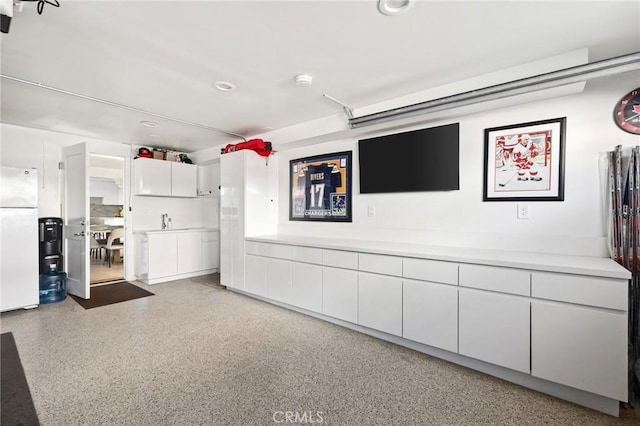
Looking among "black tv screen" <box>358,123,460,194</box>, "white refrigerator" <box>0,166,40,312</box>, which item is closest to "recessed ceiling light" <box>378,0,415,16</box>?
"black tv screen" <box>358,123,460,194</box>

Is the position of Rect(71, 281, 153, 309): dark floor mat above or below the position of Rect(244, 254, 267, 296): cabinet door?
below

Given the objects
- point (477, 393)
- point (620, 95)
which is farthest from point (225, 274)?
point (620, 95)

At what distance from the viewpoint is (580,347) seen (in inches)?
76.7

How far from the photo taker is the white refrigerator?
3.54 metres

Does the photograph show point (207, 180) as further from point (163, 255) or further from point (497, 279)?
point (497, 279)

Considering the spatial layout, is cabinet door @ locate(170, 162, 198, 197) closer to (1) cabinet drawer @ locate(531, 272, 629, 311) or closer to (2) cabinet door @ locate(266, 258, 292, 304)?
(2) cabinet door @ locate(266, 258, 292, 304)

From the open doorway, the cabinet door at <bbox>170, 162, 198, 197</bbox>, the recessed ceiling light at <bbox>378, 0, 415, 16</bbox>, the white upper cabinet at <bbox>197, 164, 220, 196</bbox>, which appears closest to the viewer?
the recessed ceiling light at <bbox>378, 0, 415, 16</bbox>

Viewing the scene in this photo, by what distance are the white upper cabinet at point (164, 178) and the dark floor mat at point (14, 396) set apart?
4.49 metres

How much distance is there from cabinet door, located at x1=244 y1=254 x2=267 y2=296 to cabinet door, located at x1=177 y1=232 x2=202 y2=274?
5.84ft

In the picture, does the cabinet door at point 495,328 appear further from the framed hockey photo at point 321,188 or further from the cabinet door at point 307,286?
the framed hockey photo at point 321,188

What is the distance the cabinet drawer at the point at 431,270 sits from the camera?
2.43m

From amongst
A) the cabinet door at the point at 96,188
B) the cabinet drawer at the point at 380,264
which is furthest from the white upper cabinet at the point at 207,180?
the cabinet door at the point at 96,188

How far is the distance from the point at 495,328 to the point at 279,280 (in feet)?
8.01
